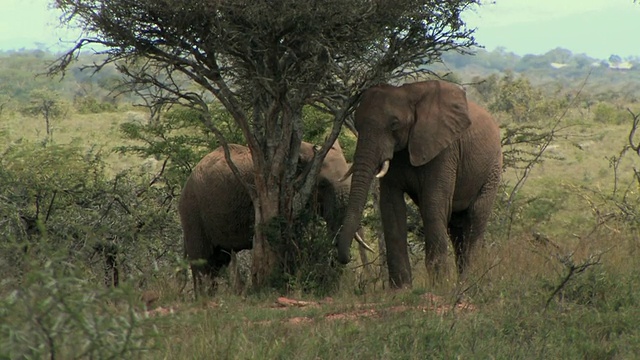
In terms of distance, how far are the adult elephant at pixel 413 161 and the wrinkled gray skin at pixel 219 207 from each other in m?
0.83

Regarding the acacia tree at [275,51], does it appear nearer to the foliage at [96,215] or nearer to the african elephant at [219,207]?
the african elephant at [219,207]

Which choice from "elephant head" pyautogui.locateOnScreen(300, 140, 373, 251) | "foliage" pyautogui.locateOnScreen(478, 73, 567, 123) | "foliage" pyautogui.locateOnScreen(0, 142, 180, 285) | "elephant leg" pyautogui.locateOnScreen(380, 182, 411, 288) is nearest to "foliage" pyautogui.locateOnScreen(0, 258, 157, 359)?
"elephant leg" pyautogui.locateOnScreen(380, 182, 411, 288)

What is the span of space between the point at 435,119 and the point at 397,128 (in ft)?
1.53

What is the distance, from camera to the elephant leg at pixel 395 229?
10344mm

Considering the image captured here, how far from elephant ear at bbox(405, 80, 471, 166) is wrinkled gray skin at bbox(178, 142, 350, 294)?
1.12 m

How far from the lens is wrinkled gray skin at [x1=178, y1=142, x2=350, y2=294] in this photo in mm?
11641

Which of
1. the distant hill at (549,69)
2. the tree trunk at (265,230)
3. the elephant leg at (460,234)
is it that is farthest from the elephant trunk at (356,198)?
the distant hill at (549,69)

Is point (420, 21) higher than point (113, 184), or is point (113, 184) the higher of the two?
point (420, 21)

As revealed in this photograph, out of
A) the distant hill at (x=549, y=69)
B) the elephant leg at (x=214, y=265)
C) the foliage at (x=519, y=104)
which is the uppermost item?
the elephant leg at (x=214, y=265)

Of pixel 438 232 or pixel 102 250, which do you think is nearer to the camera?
pixel 438 232

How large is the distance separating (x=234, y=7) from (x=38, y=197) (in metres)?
4.86

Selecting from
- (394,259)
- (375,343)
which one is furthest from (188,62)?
(375,343)

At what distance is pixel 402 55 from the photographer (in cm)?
1041

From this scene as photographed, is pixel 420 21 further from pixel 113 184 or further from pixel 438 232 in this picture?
pixel 113 184
